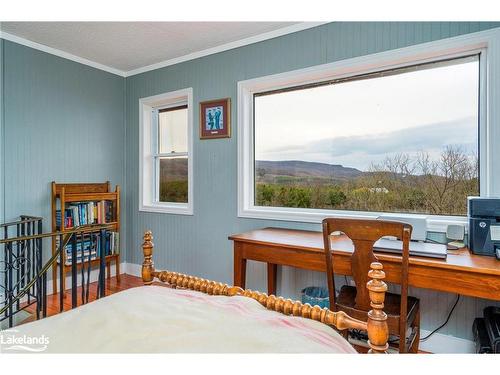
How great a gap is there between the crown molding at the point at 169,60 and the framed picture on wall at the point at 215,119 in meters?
0.53

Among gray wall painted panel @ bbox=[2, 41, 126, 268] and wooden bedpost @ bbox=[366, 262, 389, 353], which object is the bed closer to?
wooden bedpost @ bbox=[366, 262, 389, 353]

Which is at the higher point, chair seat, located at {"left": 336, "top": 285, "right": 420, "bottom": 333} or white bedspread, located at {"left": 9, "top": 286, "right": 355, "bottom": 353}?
white bedspread, located at {"left": 9, "top": 286, "right": 355, "bottom": 353}

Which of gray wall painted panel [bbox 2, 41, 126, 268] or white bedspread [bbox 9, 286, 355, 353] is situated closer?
white bedspread [bbox 9, 286, 355, 353]

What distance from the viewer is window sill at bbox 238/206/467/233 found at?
2.12 m

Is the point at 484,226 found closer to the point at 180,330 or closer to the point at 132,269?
the point at 180,330

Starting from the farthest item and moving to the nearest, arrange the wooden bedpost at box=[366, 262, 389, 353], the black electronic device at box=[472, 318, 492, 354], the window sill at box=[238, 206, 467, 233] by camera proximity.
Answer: the window sill at box=[238, 206, 467, 233] → the black electronic device at box=[472, 318, 492, 354] → the wooden bedpost at box=[366, 262, 389, 353]

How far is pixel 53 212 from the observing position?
3.13 metres

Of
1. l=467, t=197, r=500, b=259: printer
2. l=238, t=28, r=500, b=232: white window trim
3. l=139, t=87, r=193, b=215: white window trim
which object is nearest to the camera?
l=467, t=197, r=500, b=259: printer

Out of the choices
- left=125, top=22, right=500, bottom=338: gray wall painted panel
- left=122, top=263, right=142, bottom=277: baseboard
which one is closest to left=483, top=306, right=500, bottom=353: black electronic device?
left=125, top=22, right=500, bottom=338: gray wall painted panel

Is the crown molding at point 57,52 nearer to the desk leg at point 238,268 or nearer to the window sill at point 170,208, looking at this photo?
the window sill at point 170,208

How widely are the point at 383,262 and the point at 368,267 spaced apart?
0.58 ft

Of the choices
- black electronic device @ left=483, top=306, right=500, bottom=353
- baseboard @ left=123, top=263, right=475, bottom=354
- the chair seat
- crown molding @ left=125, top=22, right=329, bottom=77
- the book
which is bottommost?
baseboard @ left=123, top=263, right=475, bottom=354

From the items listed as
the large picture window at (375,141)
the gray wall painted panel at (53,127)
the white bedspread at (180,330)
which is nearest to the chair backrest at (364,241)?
the white bedspread at (180,330)

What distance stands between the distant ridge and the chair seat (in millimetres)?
1042
